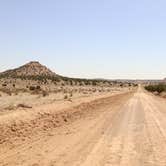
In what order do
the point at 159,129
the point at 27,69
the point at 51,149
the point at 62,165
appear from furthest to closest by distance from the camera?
the point at 27,69 < the point at 159,129 < the point at 51,149 < the point at 62,165

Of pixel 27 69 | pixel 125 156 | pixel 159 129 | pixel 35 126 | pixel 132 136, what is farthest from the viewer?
pixel 27 69

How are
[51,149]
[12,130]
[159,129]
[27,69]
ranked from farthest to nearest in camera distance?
1. [27,69]
2. [159,129]
3. [12,130]
4. [51,149]

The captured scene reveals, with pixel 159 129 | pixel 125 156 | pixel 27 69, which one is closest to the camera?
pixel 125 156

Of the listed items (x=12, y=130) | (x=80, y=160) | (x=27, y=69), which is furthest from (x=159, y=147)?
(x=27, y=69)

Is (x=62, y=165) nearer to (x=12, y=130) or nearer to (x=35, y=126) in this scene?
(x=12, y=130)

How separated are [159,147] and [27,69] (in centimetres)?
18959

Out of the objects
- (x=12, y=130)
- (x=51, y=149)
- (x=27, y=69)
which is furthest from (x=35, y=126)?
(x=27, y=69)

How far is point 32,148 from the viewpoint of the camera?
12.7m

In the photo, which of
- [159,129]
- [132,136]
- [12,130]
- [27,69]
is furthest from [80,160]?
[27,69]

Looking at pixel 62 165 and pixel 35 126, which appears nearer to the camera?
pixel 62 165

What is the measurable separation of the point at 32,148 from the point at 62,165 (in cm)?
296

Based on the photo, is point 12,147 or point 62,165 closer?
point 62,165

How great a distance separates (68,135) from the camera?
636 inches

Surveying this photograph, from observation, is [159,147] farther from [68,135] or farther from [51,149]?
[68,135]
